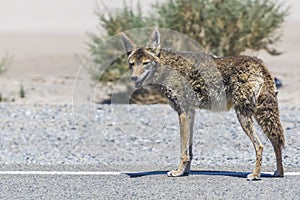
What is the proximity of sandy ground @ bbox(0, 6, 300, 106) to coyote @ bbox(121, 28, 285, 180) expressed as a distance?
291 inches

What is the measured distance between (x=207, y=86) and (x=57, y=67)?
20.0 m

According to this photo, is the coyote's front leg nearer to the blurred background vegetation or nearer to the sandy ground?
the sandy ground

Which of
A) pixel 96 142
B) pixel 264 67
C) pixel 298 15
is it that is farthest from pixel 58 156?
pixel 298 15

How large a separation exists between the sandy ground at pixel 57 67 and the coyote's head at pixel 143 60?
7.47 meters

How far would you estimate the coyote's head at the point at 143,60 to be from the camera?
877cm

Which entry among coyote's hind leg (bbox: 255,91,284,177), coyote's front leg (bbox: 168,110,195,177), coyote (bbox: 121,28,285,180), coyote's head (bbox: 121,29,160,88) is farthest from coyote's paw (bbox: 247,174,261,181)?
coyote's head (bbox: 121,29,160,88)

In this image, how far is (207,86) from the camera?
9016 millimetres

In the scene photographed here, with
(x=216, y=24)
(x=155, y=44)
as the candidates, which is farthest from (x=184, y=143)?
(x=216, y=24)

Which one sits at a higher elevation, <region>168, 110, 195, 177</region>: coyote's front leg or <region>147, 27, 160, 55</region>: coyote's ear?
<region>147, 27, 160, 55</region>: coyote's ear

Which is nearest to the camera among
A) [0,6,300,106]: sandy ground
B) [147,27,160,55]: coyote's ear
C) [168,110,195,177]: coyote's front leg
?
[147,27,160,55]: coyote's ear

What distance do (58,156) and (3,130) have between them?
263 cm

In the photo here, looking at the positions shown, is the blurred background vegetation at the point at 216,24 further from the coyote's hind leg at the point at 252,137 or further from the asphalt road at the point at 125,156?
the coyote's hind leg at the point at 252,137

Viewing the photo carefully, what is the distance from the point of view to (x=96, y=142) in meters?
12.8

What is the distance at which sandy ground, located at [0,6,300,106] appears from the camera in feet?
62.3
